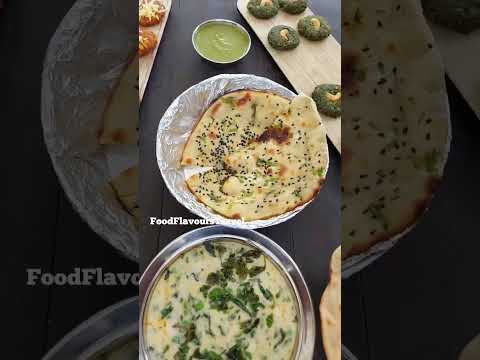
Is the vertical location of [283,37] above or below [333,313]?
above

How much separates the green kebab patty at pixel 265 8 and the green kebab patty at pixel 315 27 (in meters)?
0.04

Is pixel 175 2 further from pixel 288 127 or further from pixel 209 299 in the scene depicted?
pixel 209 299

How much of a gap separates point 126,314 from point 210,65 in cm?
32

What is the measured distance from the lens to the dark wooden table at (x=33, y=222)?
0.59 m

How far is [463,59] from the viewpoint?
646mm

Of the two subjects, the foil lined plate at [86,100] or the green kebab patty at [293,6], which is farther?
the green kebab patty at [293,6]

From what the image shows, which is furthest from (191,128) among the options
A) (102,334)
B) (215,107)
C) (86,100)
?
(102,334)

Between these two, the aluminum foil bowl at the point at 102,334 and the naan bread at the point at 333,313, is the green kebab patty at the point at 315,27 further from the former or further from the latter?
the aluminum foil bowl at the point at 102,334

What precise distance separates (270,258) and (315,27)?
0.95 ft

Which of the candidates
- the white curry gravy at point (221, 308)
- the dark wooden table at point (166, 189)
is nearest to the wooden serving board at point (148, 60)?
the dark wooden table at point (166, 189)

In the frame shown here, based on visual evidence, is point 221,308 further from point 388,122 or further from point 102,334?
point 388,122

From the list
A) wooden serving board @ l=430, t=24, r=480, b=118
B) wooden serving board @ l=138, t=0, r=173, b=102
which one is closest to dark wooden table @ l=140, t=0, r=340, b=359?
wooden serving board @ l=138, t=0, r=173, b=102

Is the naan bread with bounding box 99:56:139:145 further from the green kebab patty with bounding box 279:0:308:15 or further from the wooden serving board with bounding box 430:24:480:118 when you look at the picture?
the wooden serving board with bounding box 430:24:480:118

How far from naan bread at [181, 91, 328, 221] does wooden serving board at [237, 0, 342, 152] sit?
2cm
